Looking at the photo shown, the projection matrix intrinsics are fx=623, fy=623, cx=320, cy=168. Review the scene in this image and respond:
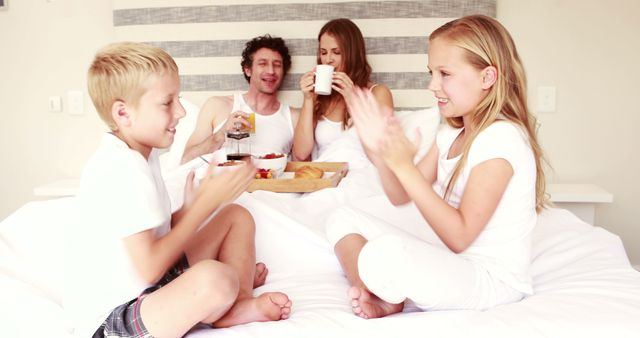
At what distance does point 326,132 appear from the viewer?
2627 mm

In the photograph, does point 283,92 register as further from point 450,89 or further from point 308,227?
point 450,89

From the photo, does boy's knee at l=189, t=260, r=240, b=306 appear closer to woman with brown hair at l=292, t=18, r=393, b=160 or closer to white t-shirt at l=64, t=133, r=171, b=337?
white t-shirt at l=64, t=133, r=171, b=337

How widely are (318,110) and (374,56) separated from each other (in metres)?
0.35

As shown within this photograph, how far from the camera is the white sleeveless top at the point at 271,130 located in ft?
8.69

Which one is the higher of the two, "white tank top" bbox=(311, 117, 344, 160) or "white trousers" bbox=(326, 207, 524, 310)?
"white tank top" bbox=(311, 117, 344, 160)

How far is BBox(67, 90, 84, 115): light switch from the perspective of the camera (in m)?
2.97

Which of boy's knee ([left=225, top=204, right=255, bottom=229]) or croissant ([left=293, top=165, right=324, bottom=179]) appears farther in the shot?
croissant ([left=293, top=165, right=324, bottom=179])

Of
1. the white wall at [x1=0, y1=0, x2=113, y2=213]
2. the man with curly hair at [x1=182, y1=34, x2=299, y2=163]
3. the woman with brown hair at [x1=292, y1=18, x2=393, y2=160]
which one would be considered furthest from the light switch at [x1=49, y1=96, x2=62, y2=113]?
the woman with brown hair at [x1=292, y1=18, x2=393, y2=160]

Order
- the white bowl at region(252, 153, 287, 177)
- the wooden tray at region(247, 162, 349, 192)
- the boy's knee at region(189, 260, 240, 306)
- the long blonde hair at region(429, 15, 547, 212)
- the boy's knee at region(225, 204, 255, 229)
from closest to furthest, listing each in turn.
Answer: the boy's knee at region(189, 260, 240, 306)
the long blonde hair at region(429, 15, 547, 212)
the boy's knee at region(225, 204, 255, 229)
the wooden tray at region(247, 162, 349, 192)
the white bowl at region(252, 153, 287, 177)

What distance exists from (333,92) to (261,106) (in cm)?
32

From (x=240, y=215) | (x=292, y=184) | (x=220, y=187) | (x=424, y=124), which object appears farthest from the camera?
(x=424, y=124)

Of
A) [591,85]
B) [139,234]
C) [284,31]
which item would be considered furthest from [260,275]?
[591,85]

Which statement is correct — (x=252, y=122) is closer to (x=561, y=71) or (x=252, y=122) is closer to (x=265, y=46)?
(x=265, y=46)

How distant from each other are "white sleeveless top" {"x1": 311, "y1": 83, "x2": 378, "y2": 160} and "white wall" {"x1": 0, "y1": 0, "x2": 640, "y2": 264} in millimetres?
793
